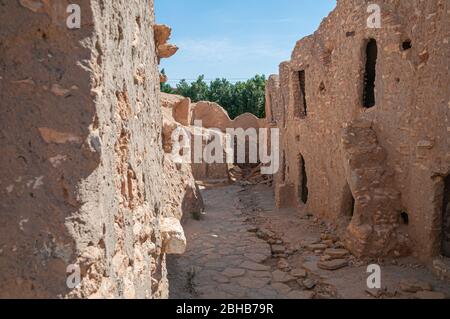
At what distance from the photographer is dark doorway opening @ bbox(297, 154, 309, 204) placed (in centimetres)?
1173

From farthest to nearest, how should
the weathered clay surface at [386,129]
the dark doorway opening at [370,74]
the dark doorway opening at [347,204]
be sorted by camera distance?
the dark doorway opening at [347,204] < the dark doorway opening at [370,74] < the weathered clay surface at [386,129]

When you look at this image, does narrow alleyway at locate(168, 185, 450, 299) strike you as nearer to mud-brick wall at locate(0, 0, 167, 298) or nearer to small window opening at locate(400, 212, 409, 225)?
small window opening at locate(400, 212, 409, 225)

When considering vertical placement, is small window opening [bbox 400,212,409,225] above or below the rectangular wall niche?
below

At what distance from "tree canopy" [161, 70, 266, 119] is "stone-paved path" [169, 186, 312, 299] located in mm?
25665

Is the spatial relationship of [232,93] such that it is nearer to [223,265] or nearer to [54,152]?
[223,265]

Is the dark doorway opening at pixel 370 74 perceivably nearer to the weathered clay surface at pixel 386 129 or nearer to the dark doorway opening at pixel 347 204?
the weathered clay surface at pixel 386 129

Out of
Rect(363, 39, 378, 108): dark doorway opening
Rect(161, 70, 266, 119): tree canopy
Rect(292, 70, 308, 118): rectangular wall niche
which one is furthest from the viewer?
Rect(161, 70, 266, 119): tree canopy

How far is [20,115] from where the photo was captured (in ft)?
6.55

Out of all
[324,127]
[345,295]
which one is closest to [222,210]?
[324,127]

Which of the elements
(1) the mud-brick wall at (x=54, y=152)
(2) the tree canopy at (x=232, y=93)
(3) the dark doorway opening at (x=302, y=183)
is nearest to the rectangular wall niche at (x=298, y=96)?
(3) the dark doorway opening at (x=302, y=183)

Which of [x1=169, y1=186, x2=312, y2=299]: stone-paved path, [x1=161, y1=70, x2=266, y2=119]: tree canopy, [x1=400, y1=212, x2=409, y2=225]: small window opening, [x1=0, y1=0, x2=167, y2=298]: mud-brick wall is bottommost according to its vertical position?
[x1=169, y1=186, x2=312, y2=299]: stone-paved path

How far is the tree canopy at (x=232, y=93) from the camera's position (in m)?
35.4

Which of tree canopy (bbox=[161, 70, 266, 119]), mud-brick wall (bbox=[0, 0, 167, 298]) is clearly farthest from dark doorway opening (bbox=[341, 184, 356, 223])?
tree canopy (bbox=[161, 70, 266, 119])

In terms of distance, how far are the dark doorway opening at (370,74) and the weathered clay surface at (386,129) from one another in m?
0.07
